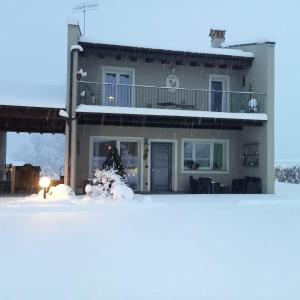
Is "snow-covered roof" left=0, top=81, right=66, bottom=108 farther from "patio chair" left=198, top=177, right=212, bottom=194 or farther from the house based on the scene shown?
"patio chair" left=198, top=177, right=212, bottom=194

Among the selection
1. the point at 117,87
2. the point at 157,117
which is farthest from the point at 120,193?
the point at 117,87

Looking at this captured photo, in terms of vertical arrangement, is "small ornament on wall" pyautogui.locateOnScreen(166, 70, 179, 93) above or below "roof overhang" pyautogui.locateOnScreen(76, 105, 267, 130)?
above

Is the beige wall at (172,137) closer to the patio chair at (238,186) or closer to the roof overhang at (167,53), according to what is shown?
the patio chair at (238,186)

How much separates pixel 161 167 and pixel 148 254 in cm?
1108

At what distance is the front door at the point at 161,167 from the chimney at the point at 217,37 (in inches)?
203

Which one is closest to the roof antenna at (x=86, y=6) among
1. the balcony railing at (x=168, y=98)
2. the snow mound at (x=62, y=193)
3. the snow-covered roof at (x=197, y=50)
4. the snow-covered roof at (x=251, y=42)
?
the snow-covered roof at (x=197, y=50)

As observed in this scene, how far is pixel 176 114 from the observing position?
15.1m

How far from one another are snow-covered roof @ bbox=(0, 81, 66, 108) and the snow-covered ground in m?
4.11

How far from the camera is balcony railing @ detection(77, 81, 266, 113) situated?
16094 mm

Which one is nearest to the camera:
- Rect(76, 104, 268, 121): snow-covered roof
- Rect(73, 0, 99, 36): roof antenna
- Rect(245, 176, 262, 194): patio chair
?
Rect(76, 104, 268, 121): snow-covered roof

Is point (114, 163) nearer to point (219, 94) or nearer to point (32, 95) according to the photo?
point (32, 95)

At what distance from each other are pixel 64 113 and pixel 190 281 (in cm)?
973

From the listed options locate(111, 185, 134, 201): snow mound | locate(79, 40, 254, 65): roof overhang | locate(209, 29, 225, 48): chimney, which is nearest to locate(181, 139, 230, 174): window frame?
locate(79, 40, 254, 65): roof overhang

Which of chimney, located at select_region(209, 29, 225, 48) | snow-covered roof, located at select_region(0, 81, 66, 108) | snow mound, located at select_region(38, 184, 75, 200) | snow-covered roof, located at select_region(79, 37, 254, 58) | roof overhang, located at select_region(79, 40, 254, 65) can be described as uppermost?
chimney, located at select_region(209, 29, 225, 48)
